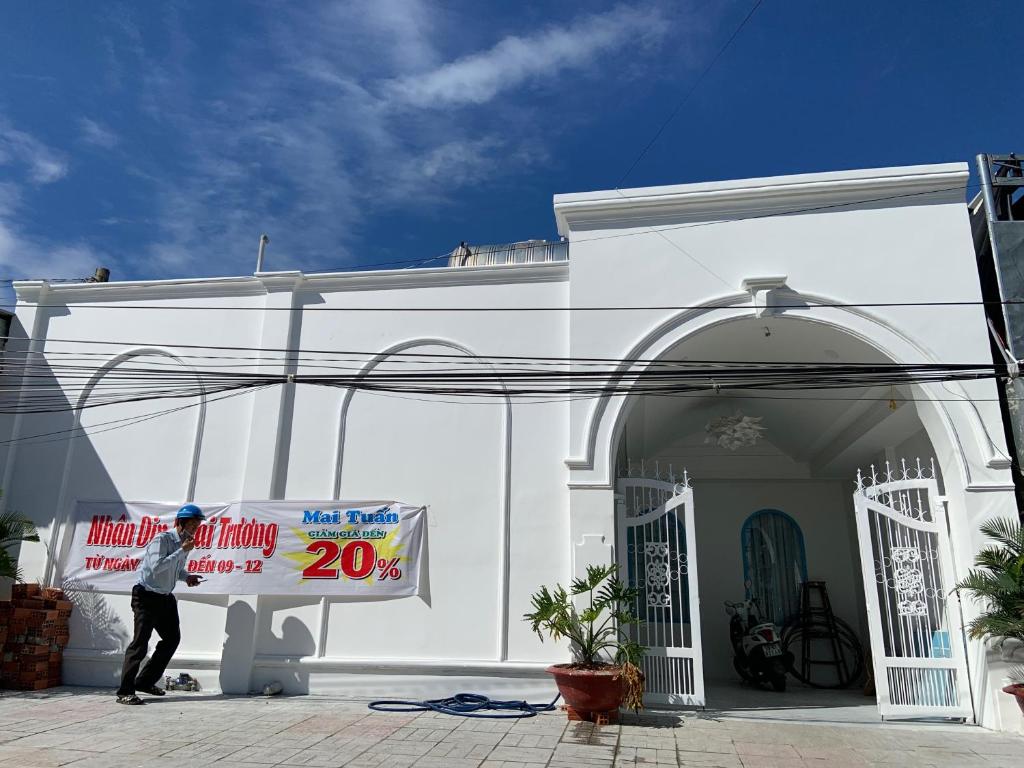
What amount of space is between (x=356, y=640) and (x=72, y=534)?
3.49 metres

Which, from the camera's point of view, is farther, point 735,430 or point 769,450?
point 769,450

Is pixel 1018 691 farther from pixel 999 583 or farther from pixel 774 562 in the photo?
pixel 774 562

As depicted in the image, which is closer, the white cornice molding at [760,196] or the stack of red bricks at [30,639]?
the stack of red bricks at [30,639]

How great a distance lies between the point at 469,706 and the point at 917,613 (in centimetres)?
419

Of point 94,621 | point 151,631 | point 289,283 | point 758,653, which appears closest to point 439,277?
point 289,283

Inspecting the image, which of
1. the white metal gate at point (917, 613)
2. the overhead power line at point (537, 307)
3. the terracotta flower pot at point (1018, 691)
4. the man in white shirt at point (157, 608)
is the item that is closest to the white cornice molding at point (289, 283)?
the overhead power line at point (537, 307)

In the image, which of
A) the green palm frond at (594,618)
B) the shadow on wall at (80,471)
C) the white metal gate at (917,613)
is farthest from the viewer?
the shadow on wall at (80,471)

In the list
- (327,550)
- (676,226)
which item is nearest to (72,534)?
(327,550)

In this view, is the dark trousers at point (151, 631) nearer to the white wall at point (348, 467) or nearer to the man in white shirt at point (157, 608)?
the man in white shirt at point (157, 608)

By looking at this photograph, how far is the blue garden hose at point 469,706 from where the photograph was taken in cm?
646

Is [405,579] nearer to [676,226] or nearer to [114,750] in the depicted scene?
[114,750]

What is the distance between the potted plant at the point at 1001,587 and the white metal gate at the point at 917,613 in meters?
0.37

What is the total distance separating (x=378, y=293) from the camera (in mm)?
8367

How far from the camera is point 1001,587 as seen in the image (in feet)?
19.7
